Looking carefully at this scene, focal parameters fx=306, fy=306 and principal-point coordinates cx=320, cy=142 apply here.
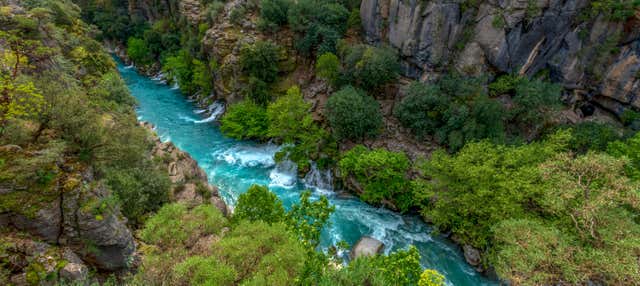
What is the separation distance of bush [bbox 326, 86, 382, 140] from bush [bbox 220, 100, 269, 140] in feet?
27.4

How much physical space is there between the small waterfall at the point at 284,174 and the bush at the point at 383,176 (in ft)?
19.0

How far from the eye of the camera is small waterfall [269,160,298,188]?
28.0 meters

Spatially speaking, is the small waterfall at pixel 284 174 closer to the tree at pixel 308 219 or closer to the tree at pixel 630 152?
the tree at pixel 308 219

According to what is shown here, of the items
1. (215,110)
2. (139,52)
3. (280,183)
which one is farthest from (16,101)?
(139,52)

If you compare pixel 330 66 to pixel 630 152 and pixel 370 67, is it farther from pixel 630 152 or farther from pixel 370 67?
pixel 630 152

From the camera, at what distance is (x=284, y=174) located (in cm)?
2912

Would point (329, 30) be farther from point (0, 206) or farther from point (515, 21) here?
point (0, 206)

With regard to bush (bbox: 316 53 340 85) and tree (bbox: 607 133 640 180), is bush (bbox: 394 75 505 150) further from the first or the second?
bush (bbox: 316 53 340 85)

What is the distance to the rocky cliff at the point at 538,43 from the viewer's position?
25.3 metres

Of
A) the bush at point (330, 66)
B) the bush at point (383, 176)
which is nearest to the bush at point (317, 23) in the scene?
→ the bush at point (330, 66)

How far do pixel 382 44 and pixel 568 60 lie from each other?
54.8 ft

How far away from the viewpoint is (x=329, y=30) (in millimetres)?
33844

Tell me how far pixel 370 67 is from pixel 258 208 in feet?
61.2

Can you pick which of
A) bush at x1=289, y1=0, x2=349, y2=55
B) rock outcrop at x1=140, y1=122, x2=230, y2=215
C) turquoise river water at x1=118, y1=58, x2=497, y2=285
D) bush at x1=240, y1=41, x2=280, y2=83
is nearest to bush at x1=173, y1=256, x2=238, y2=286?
rock outcrop at x1=140, y1=122, x2=230, y2=215
